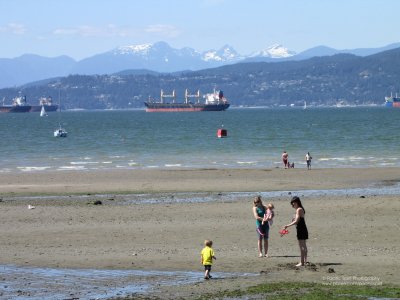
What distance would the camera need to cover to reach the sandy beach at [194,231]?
1986cm

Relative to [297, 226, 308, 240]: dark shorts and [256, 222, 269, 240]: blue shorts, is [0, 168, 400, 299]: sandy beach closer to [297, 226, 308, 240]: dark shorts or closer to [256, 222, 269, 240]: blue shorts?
[256, 222, 269, 240]: blue shorts

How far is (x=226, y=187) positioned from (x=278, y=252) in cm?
1824

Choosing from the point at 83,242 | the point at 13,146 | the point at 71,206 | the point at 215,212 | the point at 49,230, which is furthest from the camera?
the point at 13,146

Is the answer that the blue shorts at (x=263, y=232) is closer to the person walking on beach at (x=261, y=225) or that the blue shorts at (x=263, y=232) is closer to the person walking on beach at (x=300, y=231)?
the person walking on beach at (x=261, y=225)

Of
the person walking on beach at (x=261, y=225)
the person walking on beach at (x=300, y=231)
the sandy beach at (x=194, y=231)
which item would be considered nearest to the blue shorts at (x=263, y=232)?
the person walking on beach at (x=261, y=225)

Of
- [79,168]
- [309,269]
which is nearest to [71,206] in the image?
[309,269]

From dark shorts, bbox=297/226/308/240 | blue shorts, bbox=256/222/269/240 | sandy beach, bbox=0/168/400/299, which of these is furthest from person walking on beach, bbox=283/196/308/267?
blue shorts, bbox=256/222/269/240

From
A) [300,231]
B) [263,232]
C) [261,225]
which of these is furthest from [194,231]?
[300,231]

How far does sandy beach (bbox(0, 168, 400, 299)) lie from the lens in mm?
19859

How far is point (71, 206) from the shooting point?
32.5 metres

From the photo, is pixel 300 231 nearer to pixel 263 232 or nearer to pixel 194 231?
pixel 263 232

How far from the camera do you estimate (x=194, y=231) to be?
25375mm

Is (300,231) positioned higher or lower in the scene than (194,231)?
higher

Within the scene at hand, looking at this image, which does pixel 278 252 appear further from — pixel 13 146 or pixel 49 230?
pixel 13 146
